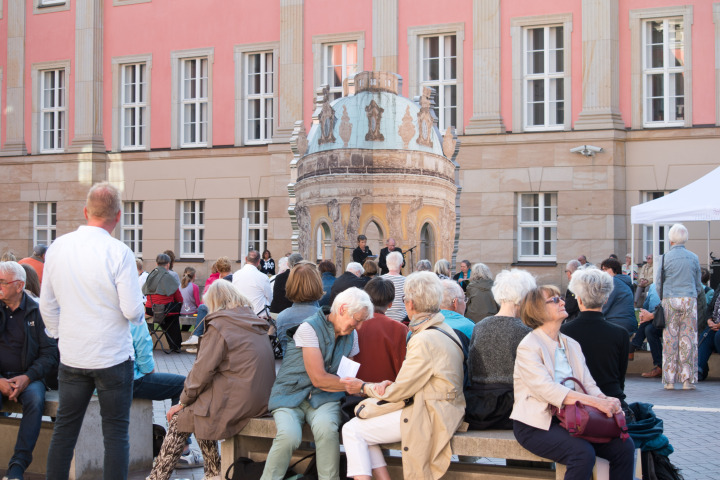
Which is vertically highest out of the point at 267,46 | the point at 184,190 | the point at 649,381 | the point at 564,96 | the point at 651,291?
the point at 267,46

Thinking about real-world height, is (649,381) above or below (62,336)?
below

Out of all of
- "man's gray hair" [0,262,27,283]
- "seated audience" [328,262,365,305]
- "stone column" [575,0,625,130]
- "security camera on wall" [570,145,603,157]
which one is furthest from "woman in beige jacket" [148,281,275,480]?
"stone column" [575,0,625,130]

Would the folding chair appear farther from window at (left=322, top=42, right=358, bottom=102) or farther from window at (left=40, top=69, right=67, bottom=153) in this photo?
window at (left=40, top=69, right=67, bottom=153)

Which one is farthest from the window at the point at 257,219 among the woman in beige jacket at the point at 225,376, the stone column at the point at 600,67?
the woman in beige jacket at the point at 225,376

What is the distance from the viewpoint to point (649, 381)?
1288 centimetres

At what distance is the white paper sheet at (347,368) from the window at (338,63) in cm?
2252

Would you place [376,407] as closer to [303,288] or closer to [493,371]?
[493,371]

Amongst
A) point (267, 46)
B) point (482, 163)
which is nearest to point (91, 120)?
point (267, 46)

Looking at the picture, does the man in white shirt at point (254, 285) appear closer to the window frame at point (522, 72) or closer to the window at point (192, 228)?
the window frame at point (522, 72)

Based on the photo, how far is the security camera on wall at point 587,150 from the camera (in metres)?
24.7

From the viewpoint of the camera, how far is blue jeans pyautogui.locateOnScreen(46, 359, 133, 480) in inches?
234

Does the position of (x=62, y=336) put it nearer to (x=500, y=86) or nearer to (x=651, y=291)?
(x=651, y=291)

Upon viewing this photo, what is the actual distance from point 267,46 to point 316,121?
1590 centimetres

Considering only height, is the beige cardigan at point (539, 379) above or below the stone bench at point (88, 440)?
above
